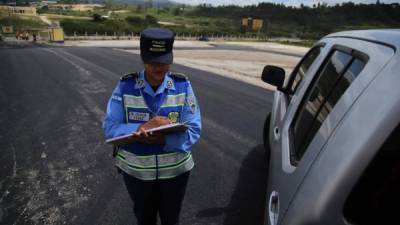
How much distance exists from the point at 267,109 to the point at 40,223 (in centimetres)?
665

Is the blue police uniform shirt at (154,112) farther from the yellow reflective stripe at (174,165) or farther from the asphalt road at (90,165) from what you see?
the asphalt road at (90,165)

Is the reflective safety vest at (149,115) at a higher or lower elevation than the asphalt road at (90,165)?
higher

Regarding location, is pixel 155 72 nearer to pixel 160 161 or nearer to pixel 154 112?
pixel 154 112

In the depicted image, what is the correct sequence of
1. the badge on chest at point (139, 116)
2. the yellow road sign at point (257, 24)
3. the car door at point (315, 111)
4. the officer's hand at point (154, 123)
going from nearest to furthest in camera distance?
1. the car door at point (315, 111)
2. the officer's hand at point (154, 123)
3. the badge on chest at point (139, 116)
4. the yellow road sign at point (257, 24)

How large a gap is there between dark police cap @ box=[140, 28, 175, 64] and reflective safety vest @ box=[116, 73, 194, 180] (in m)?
0.18

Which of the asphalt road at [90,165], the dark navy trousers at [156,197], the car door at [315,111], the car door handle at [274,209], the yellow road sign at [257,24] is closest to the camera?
the car door at [315,111]

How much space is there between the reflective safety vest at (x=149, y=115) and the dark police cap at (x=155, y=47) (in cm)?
18

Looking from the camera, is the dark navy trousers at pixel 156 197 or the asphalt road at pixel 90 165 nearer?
the dark navy trousers at pixel 156 197

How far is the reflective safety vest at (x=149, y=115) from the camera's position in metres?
2.56

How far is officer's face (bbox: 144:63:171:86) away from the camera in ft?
8.25

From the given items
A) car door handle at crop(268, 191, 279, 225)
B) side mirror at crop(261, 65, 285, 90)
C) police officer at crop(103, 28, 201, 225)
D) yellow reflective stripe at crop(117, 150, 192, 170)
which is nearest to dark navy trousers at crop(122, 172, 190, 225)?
police officer at crop(103, 28, 201, 225)

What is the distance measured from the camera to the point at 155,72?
2.53 meters

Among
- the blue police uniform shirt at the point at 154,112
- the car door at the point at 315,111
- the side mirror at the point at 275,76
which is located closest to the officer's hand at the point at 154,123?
the blue police uniform shirt at the point at 154,112

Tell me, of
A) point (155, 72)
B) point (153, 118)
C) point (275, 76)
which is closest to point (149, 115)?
point (153, 118)
